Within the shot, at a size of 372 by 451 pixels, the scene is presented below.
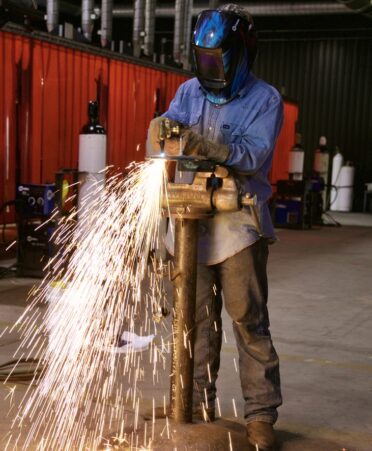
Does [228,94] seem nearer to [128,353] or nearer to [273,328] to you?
[128,353]

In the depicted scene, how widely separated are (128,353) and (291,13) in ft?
33.8

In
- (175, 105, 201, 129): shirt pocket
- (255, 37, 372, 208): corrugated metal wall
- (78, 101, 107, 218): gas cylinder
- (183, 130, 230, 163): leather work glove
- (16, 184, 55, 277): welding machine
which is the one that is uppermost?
(255, 37, 372, 208): corrugated metal wall

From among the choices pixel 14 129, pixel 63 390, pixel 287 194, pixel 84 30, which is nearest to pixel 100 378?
pixel 63 390

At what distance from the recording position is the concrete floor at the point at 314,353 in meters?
2.91

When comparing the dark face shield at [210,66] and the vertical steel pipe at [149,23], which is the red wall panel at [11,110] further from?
the dark face shield at [210,66]

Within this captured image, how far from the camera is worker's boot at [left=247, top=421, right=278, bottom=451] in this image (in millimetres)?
2600

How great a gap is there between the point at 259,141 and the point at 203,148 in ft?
0.96

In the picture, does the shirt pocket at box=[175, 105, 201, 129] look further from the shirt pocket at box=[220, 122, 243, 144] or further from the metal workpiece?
the metal workpiece

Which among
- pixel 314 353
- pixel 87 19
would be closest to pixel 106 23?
A: pixel 87 19

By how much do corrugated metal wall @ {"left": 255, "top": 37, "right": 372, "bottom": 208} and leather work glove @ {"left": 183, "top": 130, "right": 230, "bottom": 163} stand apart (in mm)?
13478

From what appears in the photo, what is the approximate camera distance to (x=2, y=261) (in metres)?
6.68

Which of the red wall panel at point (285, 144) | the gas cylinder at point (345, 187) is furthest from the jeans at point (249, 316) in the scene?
the gas cylinder at point (345, 187)

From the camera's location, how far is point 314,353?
13.2 feet

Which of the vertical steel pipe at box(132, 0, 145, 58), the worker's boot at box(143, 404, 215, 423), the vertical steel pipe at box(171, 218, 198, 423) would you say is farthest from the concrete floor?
the vertical steel pipe at box(132, 0, 145, 58)
